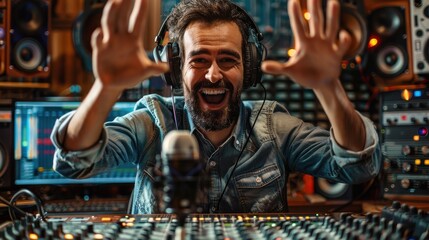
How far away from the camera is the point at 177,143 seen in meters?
0.73

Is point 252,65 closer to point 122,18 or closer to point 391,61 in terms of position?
point 122,18

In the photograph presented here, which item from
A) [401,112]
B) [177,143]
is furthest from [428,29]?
[177,143]

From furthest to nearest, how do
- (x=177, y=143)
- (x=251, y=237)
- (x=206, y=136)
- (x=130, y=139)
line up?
(x=206, y=136) → (x=130, y=139) → (x=251, y=237) → (x=177, y=143)

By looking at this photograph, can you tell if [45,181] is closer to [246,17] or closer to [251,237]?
[246,17]

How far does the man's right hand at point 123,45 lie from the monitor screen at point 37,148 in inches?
59.6

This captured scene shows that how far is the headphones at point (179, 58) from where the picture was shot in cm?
147

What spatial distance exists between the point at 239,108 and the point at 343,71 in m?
1.18

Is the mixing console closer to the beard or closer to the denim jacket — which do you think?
the denim jacket

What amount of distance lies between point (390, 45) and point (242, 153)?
4.24 ft

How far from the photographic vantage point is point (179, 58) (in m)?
1.49

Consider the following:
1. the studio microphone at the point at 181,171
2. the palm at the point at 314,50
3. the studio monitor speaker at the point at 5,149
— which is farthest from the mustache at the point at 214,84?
the studio monitor speaker at the point at 5,149

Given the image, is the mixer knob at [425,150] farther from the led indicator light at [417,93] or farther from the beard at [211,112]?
the beard at [211,112]

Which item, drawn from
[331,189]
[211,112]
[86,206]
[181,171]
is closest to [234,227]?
[181,171]

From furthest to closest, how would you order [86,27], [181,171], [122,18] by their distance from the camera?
[86,27]
[122,18]
[181,171]
